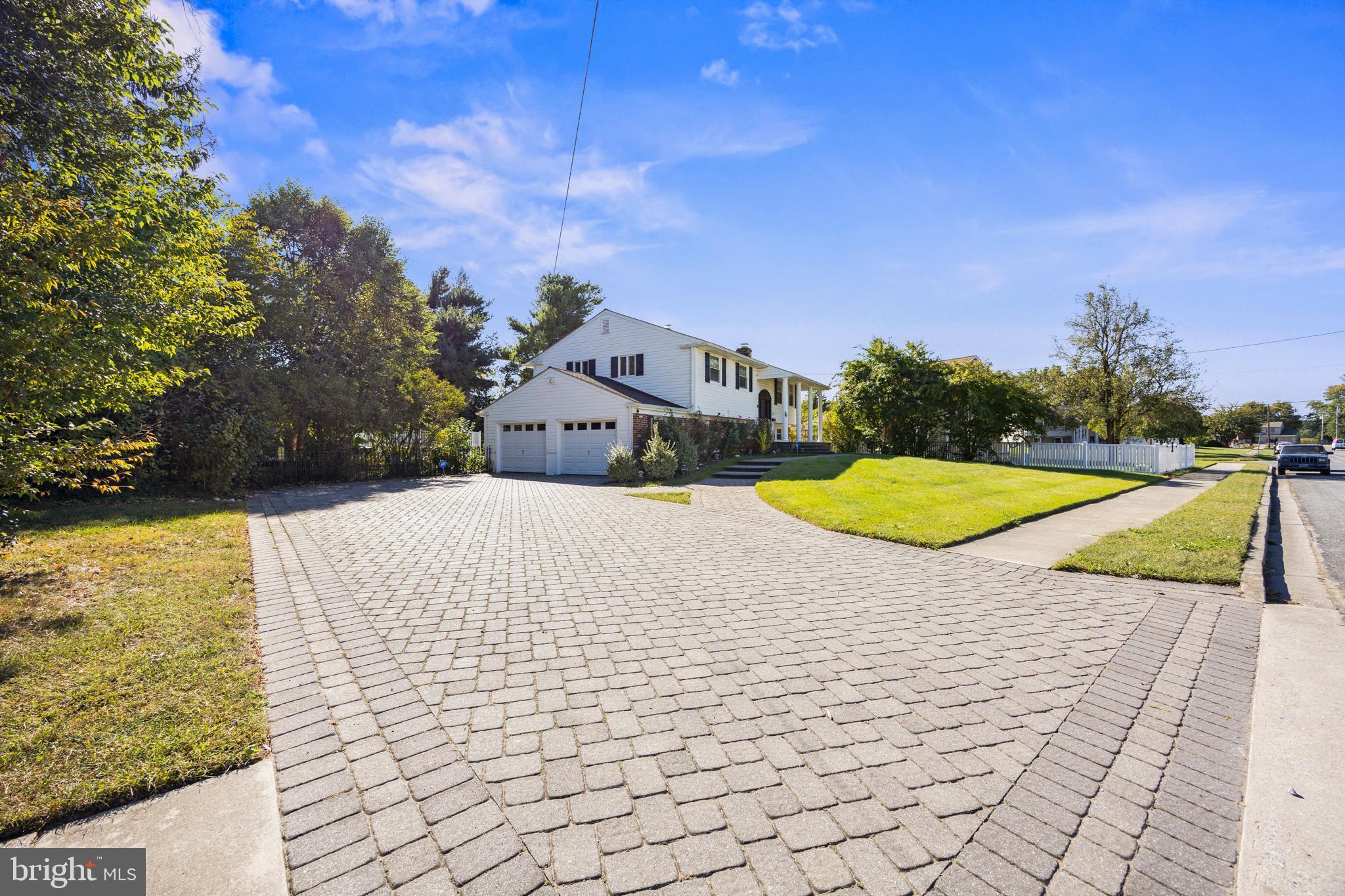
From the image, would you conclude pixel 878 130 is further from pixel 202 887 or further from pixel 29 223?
pixel 202 887

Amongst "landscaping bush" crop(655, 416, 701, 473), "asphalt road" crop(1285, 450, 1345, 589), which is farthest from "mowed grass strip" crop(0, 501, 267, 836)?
"landscaping bush" crop(655, 416, 701, 473)

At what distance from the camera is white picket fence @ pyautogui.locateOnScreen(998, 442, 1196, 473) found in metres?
19.4

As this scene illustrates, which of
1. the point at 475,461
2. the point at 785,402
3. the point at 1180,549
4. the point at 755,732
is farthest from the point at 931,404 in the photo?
the point at 755,732

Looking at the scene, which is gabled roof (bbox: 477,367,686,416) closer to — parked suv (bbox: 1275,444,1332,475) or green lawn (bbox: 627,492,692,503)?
green lawn (bbox: 627,492,692,503)

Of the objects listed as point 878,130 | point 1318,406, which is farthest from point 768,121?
point 1318,406

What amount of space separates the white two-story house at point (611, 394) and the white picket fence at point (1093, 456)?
8542 millimetres

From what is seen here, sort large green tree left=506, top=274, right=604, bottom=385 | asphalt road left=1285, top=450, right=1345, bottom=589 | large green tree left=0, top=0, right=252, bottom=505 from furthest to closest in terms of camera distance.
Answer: large green tree left=506, top=274, right=604, bottom=385 < asphalt road left=1285, top=450, right=1345, bottom=589 < large green tree left=0, top=0, right=252, bottom=505

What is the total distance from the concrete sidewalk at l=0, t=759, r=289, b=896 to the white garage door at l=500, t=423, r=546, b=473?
19.9m

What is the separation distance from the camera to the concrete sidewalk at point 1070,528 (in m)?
6.97

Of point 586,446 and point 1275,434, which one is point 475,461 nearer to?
point 586,446

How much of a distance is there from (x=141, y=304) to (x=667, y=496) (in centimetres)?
987

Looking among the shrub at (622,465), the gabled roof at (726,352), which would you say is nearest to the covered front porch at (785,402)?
the gabled roof at (726,352)

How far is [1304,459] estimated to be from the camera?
2195 centimetres

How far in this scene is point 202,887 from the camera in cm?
180
